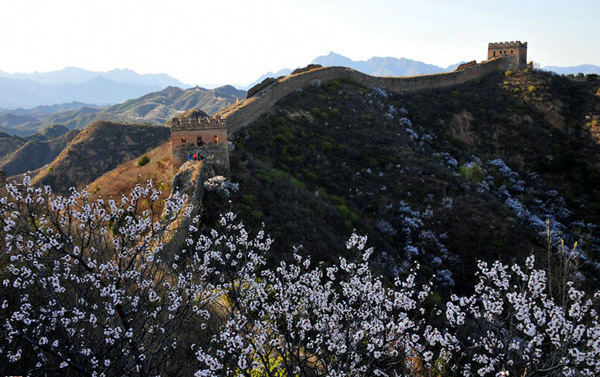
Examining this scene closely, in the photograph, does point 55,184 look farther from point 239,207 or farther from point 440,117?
point 440,117

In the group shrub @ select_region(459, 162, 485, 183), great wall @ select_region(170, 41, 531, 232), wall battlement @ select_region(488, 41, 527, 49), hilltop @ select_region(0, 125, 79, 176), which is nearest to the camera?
great wall @ select_region(170, 41, 531, 232)

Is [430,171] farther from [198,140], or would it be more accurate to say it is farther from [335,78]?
[198,140]

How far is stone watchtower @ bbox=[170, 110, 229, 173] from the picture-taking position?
22391 mm

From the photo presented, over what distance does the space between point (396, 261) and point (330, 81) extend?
28207mm

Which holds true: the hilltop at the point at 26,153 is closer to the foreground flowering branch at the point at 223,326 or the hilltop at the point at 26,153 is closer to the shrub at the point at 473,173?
the shrub at the point at 473,173

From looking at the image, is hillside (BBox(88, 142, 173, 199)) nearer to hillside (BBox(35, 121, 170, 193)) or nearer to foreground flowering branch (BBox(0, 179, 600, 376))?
foreground flowering branch (BBox(0, 179, 600, 376))

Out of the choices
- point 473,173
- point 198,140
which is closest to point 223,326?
point 198,140

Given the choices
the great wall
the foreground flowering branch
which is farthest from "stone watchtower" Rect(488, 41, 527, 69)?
the foreground flowering branch

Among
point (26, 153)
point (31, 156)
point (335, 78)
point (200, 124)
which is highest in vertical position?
point (335, 78)

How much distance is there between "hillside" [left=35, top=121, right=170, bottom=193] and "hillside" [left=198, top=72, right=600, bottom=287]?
120ft

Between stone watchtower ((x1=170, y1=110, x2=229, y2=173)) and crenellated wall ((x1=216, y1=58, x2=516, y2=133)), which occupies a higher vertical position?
crenellated wall ((x1=216, y1=58, x2=516, y2=133))

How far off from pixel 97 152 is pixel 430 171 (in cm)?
5735

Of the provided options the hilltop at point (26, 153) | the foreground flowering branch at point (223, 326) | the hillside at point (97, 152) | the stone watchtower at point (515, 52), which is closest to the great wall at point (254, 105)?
the stone watchtower at point (515, 52)

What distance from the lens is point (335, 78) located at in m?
46.8
